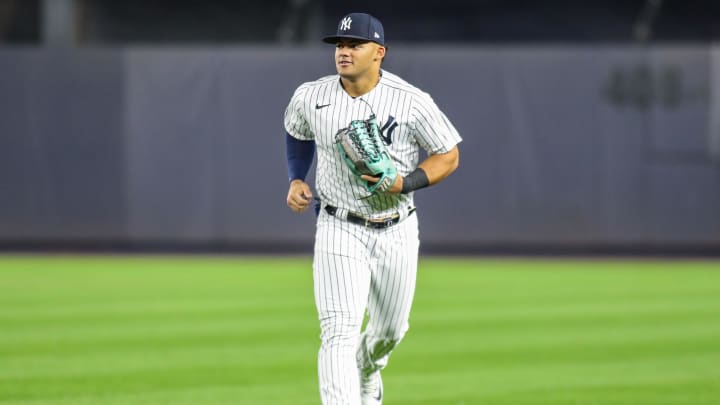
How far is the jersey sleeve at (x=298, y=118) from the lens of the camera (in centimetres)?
700

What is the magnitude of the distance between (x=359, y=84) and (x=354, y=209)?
0.62m

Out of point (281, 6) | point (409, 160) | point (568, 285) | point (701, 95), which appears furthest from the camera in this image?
point (281, 6)

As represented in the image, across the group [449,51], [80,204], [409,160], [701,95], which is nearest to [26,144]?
[80,204]

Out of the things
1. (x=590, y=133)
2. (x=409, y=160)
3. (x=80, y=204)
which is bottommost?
(x=80, y=204)

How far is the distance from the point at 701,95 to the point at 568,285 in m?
6.12

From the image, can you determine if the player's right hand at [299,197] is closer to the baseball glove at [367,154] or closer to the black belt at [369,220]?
the black belt at [369,220]

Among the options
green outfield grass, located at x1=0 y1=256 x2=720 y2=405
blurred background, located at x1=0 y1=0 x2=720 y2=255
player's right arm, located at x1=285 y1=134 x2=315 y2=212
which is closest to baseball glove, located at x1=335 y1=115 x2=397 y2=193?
player's right arm, located at x1=285 y1=134 x2=315 y2=212

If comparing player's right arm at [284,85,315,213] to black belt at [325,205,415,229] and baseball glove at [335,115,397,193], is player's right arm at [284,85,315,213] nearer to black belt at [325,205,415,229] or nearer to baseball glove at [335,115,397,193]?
black belt at [325,205,415,229]

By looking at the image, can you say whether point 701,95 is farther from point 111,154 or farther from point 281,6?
point 111,154

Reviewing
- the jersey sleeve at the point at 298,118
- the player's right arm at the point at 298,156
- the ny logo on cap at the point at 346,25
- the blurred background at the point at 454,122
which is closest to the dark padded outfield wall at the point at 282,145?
the blurred background at the point at 454,122

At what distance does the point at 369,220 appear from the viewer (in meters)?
6.94

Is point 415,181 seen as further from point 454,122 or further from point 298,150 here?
point 454,122

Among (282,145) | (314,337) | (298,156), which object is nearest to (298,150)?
(298,156)

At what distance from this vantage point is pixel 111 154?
21.2 m
